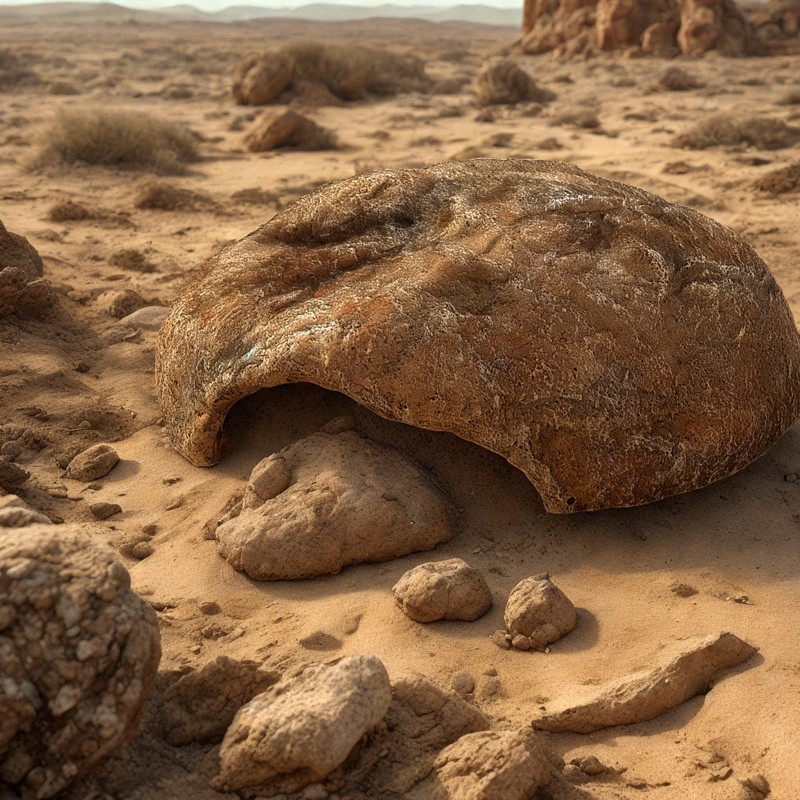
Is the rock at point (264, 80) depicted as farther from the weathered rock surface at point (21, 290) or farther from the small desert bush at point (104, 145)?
the weathered rock surface at point (21, 290)

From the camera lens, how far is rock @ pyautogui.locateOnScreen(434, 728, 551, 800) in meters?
2.08

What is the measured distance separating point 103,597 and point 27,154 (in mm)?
9731

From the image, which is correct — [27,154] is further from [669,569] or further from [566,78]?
[566,78]

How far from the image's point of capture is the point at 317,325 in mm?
3348

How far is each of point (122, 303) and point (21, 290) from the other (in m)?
0.65

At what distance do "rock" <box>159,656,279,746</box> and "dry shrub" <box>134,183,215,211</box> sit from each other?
675 cm

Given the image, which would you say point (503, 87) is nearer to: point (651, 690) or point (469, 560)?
point (469, 560)

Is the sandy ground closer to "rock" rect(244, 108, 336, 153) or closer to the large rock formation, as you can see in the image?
"rock" rect(244, 108, 336, 153)

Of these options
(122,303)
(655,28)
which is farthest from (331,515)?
(655,28)

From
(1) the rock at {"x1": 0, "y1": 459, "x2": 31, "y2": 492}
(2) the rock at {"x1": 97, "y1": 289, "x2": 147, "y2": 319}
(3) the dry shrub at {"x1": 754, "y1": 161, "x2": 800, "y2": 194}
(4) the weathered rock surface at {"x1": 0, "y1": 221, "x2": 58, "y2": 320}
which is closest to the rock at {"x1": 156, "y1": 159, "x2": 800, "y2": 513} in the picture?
(1) the rock at {"x1": 0, "y1": 459, "x2": 31, "y2": 492}

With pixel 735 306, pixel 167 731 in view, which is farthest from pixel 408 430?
pixel 167 731

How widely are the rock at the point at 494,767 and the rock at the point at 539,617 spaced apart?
1.96 ft

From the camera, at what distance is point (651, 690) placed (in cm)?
252

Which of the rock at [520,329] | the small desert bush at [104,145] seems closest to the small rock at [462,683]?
the rock at [520,329]
